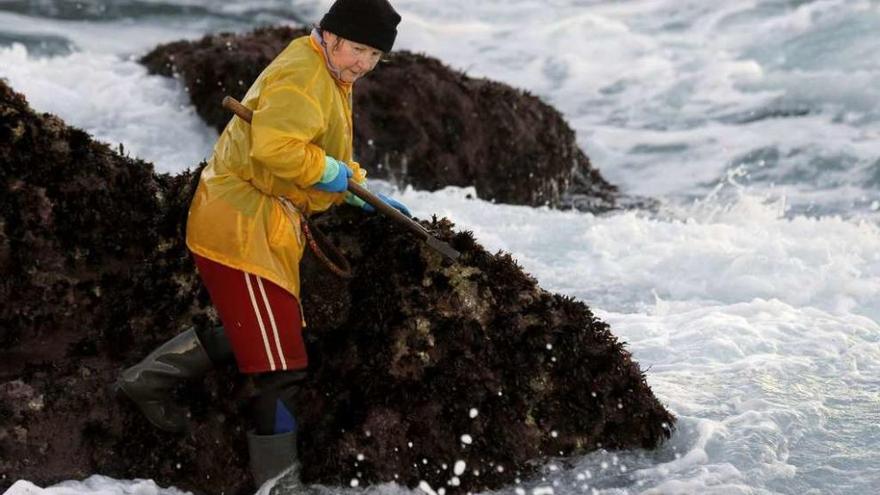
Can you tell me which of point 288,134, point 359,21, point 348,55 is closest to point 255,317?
point 288,134

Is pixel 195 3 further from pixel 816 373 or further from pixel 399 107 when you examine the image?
pixel 816 373

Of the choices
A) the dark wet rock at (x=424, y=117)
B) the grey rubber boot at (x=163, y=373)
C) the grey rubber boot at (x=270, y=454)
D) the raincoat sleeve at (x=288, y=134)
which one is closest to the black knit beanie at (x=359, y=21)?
the raincoat sleeve at (x=288, y=134)

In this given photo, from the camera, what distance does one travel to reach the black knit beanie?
3.84 m

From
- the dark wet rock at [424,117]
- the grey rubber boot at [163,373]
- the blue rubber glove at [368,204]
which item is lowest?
the grey rubber boot at [163,373]

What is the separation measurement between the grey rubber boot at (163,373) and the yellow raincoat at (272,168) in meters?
0.39

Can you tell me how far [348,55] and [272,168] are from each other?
523 mm

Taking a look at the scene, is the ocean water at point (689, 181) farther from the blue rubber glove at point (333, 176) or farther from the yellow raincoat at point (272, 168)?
the blue rubber glove at point (333, 176)

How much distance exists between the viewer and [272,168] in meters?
3.77

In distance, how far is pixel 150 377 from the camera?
13.2 feet

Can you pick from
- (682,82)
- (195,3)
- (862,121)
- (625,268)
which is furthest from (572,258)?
(195,3)

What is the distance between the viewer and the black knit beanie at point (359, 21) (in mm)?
3842

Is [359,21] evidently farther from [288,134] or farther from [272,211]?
[272,211]

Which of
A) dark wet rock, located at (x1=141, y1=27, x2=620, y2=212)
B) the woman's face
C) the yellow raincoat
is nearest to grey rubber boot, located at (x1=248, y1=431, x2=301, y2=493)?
the yellow raincoat

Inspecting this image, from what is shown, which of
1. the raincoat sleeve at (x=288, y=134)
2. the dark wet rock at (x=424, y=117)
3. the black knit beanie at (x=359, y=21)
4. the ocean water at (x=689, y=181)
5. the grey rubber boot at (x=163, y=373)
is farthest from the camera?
the dark wet rock at (x=424, y=117)
